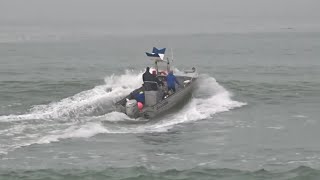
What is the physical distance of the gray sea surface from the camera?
19266 mm

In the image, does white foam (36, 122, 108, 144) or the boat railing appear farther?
the boat railing

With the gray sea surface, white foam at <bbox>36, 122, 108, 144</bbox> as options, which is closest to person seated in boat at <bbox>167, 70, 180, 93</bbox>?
the gray sea surface

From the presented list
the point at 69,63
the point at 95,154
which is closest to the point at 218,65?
the point at 69,63

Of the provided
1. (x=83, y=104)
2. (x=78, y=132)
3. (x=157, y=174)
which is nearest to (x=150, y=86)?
(x=83, y=104)

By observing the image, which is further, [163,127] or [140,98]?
[140,98]

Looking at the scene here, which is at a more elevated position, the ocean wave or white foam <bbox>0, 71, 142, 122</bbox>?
white foam <bbox>0, 71, 142, 122</bbox>

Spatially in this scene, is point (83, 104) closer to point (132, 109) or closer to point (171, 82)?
point (132, 109)

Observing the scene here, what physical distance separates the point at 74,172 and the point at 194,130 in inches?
302

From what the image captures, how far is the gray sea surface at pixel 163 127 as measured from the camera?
19.3 metres

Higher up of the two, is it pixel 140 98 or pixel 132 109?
pixel 140 98

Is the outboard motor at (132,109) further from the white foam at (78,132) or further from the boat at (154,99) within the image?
the white foam at (78,132)

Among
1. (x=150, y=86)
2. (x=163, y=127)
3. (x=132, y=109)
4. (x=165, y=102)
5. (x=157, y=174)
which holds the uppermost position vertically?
(x=150, y=86)

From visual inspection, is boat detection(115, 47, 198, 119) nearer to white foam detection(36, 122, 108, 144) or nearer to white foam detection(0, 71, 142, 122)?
white foam detection(0, 71, 142, 122)

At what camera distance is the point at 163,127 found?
2473 centimetres
